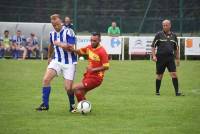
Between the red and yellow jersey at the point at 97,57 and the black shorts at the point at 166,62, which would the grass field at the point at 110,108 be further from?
the red and yellow jersey at the point at 97,57

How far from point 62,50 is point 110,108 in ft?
5.86

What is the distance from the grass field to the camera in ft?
36.3

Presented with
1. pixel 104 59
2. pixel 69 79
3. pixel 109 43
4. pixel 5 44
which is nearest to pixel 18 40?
pixel 5 44

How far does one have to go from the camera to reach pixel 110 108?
13.8 meters

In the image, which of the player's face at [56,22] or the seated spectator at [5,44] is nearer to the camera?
the player's face at [56,22]

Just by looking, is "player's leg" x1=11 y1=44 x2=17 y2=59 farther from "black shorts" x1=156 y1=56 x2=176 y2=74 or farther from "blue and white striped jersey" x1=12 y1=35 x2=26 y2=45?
"black shorts" x1=156 y1=56 x2=176 y2=74

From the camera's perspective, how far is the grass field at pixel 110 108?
11070 mm

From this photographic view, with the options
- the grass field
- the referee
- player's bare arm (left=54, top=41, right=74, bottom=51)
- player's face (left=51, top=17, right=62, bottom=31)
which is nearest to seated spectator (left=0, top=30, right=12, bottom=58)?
the grass field

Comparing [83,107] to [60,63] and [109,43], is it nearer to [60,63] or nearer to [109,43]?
[60,63]

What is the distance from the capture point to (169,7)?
35.3 metres

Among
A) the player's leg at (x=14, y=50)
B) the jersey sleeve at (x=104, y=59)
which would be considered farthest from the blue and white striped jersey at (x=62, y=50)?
the player's leg at (x=14, y=50)

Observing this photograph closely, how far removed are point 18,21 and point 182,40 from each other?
9.60m

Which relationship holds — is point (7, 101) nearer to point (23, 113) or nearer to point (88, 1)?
point (23, 113)

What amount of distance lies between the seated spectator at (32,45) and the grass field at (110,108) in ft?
25.7
